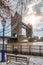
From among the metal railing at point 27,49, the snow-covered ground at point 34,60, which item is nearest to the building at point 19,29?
the metal railing at point 27,49

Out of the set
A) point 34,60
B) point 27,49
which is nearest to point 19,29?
point 27,49

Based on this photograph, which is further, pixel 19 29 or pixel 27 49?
pixel 19 29

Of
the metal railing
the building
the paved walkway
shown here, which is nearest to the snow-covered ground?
Result: the paved walkway

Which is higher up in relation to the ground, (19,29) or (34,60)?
(19,29)

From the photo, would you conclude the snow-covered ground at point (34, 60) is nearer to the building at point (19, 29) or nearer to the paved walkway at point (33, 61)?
the paved walkway at point (33, 61)

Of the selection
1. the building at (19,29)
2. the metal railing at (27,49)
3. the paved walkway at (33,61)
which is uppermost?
the building at (19,29)

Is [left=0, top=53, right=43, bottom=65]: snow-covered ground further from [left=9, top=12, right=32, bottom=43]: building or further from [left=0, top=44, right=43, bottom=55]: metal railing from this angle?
[left=9, top=12, right=32, bottom=43]: building

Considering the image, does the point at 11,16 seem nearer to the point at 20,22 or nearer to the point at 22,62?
the point at 20,22

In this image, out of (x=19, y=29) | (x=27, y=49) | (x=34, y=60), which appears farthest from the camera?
(x=19, y=29)

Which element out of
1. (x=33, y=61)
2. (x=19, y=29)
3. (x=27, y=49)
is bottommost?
(x=33, y=61)

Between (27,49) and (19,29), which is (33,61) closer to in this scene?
(27,49)

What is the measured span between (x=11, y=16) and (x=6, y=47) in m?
0.93

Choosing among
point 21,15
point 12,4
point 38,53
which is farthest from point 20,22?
point 38,53

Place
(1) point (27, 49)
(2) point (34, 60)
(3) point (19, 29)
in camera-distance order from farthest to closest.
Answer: (3) point (19, 29) → (1) point (27, 49) → (2) point (34, 60)
